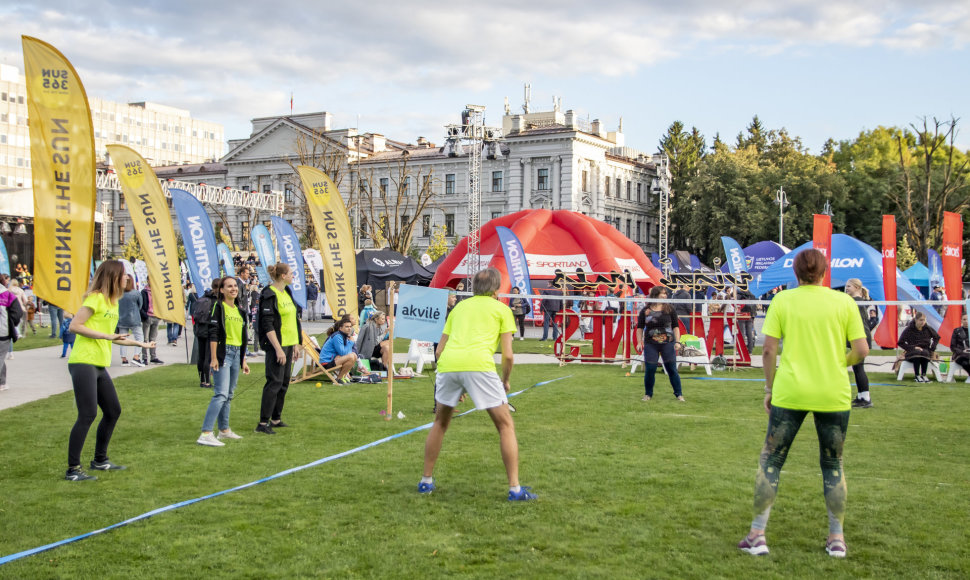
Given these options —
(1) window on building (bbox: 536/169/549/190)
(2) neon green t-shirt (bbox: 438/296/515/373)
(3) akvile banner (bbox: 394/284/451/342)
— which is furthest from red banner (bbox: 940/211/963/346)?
(1) window on building (bbox: 536/169/549/190)

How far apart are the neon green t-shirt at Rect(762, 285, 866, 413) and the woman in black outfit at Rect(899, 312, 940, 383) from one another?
12009mm

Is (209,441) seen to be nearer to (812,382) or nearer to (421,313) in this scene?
(421,313)

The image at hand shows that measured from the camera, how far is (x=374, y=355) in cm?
1669

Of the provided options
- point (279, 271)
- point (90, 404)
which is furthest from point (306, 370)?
point (90, 404)

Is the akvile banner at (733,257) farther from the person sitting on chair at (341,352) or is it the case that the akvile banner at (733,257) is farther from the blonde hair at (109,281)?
the blonde hair at (109,281)

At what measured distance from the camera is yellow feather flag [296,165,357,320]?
638 inches

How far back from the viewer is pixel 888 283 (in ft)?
74.7

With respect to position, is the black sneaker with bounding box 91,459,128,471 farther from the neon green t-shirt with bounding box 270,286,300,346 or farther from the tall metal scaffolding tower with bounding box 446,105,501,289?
the tall metal scaffolding tower with bounding box 446,105,501,289

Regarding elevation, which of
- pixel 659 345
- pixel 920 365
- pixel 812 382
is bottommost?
pixel 920 365

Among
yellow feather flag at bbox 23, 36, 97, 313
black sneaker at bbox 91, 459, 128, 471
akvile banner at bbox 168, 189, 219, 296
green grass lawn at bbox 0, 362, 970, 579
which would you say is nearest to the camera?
green grass lawn at bbox 0, 362, 970, 579

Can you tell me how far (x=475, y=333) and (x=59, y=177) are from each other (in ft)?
16.4

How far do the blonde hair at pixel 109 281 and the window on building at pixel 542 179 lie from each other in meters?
62.6

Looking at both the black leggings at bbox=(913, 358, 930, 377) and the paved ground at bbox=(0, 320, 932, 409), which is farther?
the black leggings at bbox=(913, 358, 930, 377)

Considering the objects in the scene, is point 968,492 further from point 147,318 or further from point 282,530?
point 147,318
